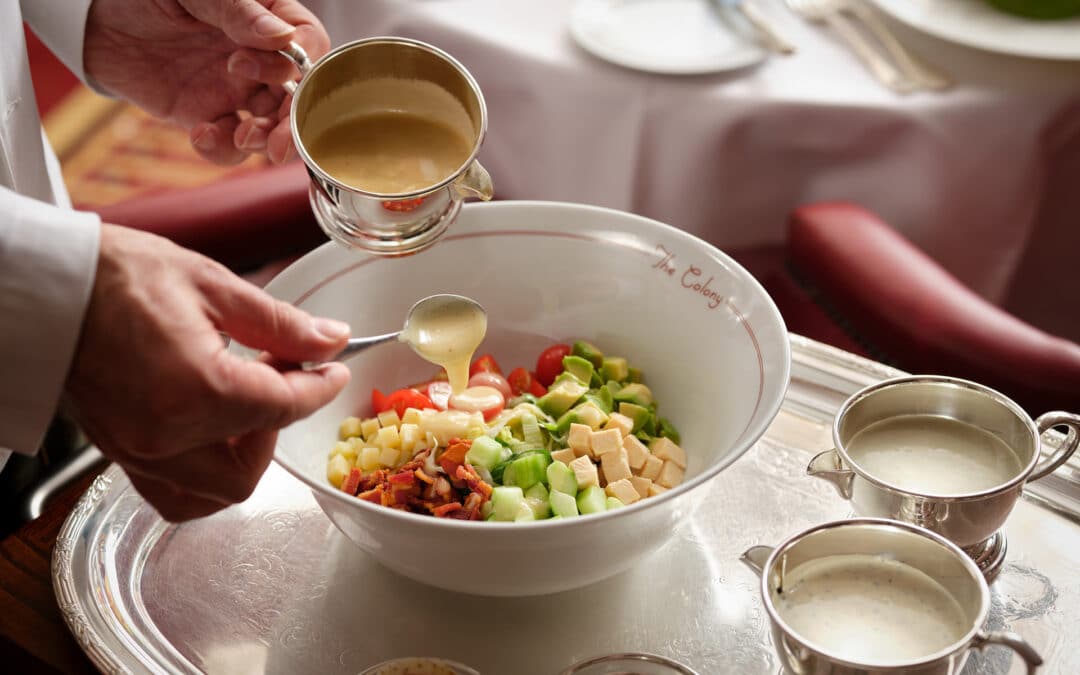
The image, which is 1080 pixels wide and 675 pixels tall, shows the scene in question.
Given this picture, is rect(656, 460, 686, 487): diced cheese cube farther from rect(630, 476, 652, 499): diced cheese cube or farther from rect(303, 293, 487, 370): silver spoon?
rect(303, 293, 487, 370): silver spoon

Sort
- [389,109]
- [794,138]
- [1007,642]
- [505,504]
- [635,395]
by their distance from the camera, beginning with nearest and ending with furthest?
[1007,642]
[505,504]
[389,109]
[635,395]
[794,138]

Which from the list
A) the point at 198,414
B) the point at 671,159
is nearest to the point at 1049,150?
the point at 671,159

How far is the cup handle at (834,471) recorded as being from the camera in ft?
3.15

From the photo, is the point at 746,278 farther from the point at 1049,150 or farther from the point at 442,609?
the point at 1049,150

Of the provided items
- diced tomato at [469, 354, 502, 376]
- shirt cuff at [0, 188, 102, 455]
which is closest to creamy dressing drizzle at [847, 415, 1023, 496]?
diced tomato at [469, 354, 502, 376]

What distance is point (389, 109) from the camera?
1.08 m

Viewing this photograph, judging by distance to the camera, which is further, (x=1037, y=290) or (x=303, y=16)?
(x=1037, y=290)

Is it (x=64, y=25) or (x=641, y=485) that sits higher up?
(x=64, y=25)

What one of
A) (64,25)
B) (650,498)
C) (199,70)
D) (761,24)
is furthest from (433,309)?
(761,24)

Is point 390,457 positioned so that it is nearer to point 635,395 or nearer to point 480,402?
point 480,402

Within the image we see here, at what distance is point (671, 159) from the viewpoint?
1.73 meters

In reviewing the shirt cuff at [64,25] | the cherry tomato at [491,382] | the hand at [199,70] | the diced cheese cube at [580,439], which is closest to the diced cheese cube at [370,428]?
the cherry tomato at [491,382]

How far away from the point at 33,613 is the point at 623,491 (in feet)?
1.82

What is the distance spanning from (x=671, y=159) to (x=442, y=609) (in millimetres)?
966
